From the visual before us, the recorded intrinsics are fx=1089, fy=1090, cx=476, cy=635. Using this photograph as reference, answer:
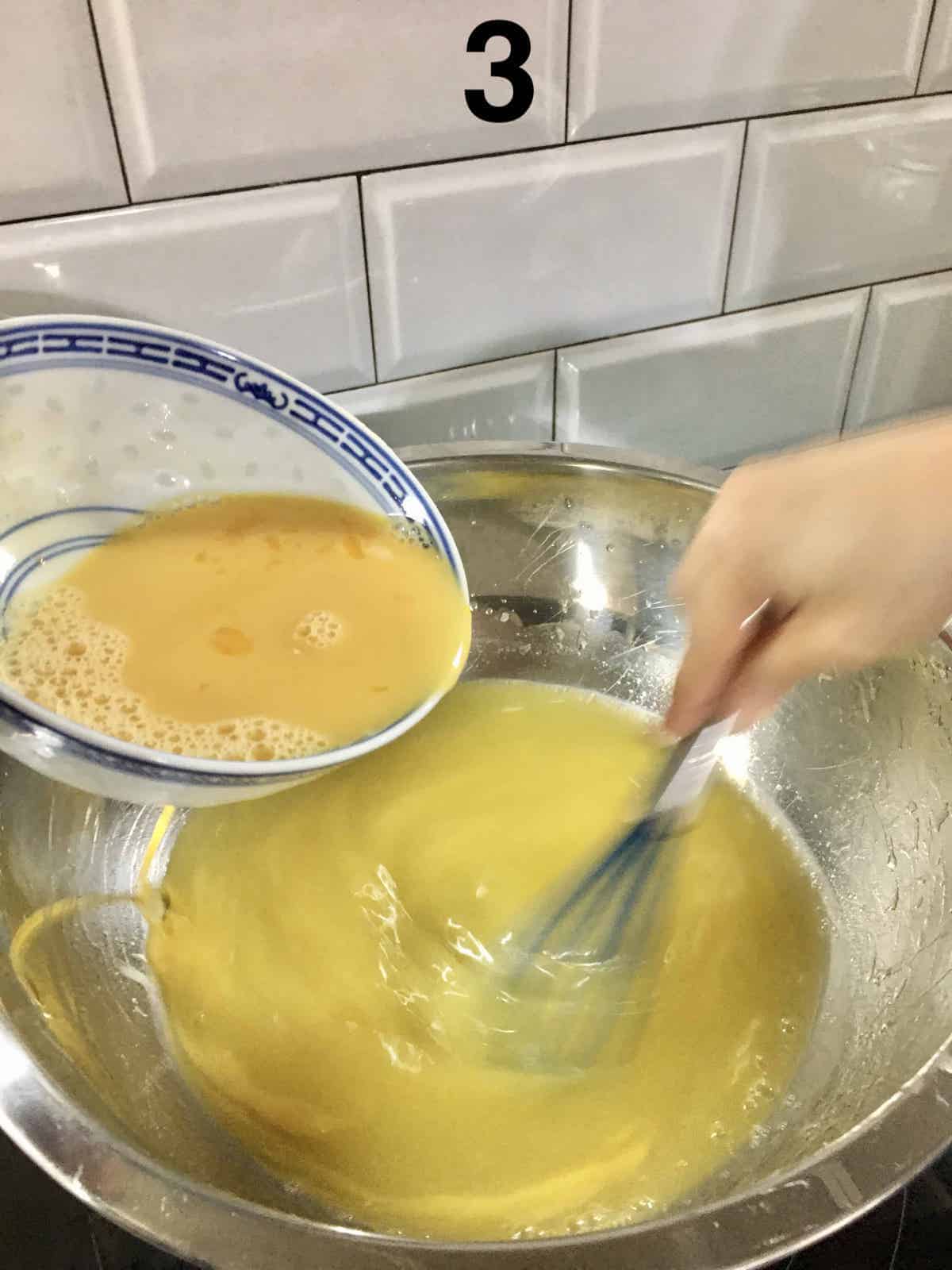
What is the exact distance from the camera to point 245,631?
0.48m

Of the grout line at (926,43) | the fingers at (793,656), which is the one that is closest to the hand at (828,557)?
the fingers at (793,656)

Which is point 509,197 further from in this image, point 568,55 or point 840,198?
point 840,198

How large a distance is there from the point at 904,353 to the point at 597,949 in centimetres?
48

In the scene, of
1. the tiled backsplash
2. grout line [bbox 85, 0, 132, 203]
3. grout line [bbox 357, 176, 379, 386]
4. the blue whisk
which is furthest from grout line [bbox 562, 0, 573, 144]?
the blue whisk

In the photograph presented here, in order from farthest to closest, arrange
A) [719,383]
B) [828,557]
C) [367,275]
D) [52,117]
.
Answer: [719,383] < [367,275] < [52,117] < [828,557]

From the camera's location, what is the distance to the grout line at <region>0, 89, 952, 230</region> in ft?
1.66

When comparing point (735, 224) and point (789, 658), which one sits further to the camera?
point (735, 224)

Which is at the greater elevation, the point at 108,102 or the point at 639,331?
the point at 108,102

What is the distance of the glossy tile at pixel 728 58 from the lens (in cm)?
56

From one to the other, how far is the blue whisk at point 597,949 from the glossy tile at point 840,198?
33cm

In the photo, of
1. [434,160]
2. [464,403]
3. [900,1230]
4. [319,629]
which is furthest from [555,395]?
[900,1230]

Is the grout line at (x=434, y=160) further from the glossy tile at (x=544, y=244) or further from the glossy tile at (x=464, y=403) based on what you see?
the glossy tile at (x=464, y=403)

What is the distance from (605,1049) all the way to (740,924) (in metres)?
0.11

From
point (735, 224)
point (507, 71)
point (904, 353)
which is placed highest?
point (507, 71)
